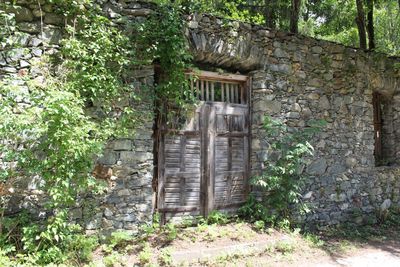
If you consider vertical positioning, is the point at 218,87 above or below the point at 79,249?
above

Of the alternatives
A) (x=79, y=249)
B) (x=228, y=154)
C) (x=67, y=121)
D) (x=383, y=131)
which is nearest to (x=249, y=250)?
(x=228, y=154)

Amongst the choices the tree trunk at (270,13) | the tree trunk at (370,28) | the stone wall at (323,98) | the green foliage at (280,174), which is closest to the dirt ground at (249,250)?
the green foliage at (280,174)

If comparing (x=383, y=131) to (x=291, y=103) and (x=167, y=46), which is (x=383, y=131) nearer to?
(x=291, y=103)

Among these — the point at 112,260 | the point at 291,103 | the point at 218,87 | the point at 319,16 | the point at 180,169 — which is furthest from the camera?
the point at 319,16

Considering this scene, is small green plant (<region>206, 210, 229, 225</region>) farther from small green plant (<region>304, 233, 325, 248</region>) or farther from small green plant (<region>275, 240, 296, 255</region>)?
small green plant (<region>304, 233, 325, 248</region>)

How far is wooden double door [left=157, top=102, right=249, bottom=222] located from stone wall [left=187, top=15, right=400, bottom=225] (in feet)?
0.93

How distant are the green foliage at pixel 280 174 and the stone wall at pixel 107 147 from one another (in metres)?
1.69

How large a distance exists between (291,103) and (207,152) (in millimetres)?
1668

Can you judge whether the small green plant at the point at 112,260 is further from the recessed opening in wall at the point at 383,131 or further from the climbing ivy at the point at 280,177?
the recessed opening in wall at the point at 383,131

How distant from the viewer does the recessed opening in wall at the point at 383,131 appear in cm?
675

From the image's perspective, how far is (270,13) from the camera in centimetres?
890

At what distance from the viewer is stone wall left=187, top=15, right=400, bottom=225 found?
16.1 ft

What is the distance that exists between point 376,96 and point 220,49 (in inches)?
159

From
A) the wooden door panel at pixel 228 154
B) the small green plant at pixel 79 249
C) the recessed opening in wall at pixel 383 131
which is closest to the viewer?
the small green plant at pixel 79 249
